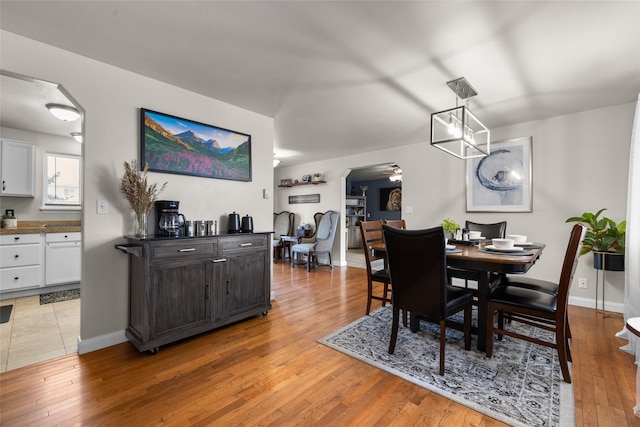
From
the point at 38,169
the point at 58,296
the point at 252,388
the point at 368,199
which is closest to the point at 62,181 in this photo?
the point at 38,169

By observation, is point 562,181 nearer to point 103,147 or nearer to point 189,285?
point 189,285

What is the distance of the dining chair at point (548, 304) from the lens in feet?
5.87

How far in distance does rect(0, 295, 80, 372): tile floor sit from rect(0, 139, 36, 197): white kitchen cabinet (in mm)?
1488

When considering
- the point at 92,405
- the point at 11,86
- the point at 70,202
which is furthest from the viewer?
the point at 70,202

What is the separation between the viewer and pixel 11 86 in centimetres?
→ 266

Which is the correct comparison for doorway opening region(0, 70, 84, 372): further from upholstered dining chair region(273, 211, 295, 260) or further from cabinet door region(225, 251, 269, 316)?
upholstered dining chair region(273, 211, 295, 260)

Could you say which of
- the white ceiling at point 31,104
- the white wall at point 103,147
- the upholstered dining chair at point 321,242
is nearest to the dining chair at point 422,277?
the white wall at point 103,147

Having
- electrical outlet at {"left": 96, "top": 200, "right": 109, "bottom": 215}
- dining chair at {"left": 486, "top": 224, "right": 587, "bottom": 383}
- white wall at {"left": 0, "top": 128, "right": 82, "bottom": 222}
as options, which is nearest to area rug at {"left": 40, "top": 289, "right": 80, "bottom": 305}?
white wall at {"left": 0, "top": 128, "right": 82, "bottom": 222}

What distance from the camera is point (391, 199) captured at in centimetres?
928

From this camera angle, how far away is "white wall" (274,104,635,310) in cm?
316

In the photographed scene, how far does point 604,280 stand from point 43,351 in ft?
18.2

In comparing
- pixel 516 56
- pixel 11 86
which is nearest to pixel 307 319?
pixel 516 56

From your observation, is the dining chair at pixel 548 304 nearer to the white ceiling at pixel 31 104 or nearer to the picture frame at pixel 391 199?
the white ceiling at pixel 31 104

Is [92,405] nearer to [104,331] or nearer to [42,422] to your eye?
[42,422]
